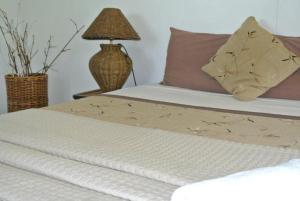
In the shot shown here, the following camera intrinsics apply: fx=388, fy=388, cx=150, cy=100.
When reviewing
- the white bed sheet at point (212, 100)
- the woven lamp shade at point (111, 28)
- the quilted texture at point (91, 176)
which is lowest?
the quilted texture at point (91, 176)

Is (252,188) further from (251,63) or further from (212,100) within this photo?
(251,63)

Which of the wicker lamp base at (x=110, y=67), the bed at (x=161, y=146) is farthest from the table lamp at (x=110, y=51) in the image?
the bed at (x=161, y=146)

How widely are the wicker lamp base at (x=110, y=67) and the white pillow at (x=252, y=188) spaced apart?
1.88m

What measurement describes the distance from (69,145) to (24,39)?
9.02ft

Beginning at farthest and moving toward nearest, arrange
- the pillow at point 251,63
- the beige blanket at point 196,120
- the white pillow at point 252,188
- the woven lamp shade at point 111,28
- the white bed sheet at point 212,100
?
the woven lamp shade at point 111,28, the pillow at point 251,63, the white bed sheet at point 212,100, the beige blanket at point 196,120, the white pillow at point 252,188

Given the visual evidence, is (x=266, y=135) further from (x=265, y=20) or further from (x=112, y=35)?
(x=112, y=35)

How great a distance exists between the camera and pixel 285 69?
195 centimetres

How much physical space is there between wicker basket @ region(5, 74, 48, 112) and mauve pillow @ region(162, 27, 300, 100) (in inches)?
42.1

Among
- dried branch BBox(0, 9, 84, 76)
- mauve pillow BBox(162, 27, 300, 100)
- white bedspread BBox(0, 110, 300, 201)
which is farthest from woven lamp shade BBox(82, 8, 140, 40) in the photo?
white bedspread BBox(0, 110, 300, 201)

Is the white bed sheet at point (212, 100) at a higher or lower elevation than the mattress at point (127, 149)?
higher

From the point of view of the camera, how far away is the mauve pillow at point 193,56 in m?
2.17

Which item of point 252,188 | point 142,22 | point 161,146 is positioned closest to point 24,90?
point 142,22

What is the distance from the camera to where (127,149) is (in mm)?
1113

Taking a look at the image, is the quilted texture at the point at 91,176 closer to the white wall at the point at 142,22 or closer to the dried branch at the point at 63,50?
the white wall at the point at 142,22
